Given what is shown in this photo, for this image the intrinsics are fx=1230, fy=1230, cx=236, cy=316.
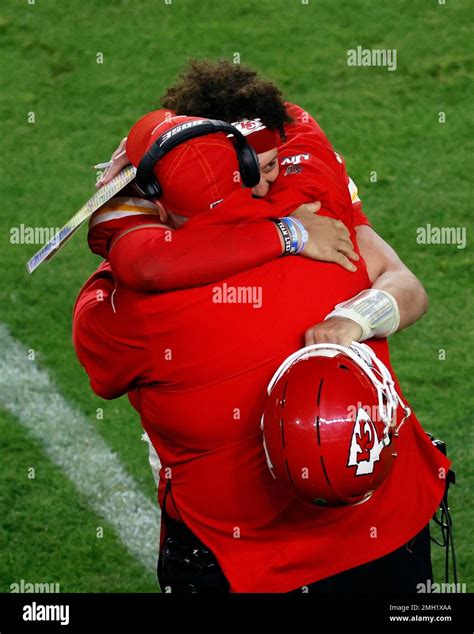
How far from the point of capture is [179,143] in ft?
9.68

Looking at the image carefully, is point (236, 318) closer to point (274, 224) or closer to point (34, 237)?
point (274, 224)

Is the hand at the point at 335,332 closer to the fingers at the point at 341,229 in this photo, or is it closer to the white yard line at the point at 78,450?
the fingers at the point at 341,229

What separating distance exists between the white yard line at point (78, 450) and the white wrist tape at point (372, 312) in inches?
81.3

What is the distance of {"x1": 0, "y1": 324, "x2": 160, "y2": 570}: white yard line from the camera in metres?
5.01

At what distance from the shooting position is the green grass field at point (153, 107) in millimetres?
5113

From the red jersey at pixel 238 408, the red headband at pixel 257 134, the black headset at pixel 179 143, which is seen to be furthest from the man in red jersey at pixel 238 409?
the red headband at pixel 257 134

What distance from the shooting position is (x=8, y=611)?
3.33 m

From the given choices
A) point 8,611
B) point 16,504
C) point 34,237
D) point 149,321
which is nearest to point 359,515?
point 149,321

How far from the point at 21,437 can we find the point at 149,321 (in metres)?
2.50

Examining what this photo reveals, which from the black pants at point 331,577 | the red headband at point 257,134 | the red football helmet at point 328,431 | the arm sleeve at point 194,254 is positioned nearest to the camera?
the red football helmet at point 328,431

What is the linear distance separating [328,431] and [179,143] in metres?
0.77

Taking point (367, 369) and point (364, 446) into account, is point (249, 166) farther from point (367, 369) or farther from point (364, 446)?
point (364, 446)

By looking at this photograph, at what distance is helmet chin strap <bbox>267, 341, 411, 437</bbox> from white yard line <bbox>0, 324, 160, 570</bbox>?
2098 millimetres

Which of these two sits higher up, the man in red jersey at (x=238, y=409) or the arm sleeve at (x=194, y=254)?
the arm sleeve at (x=194, y=254)
